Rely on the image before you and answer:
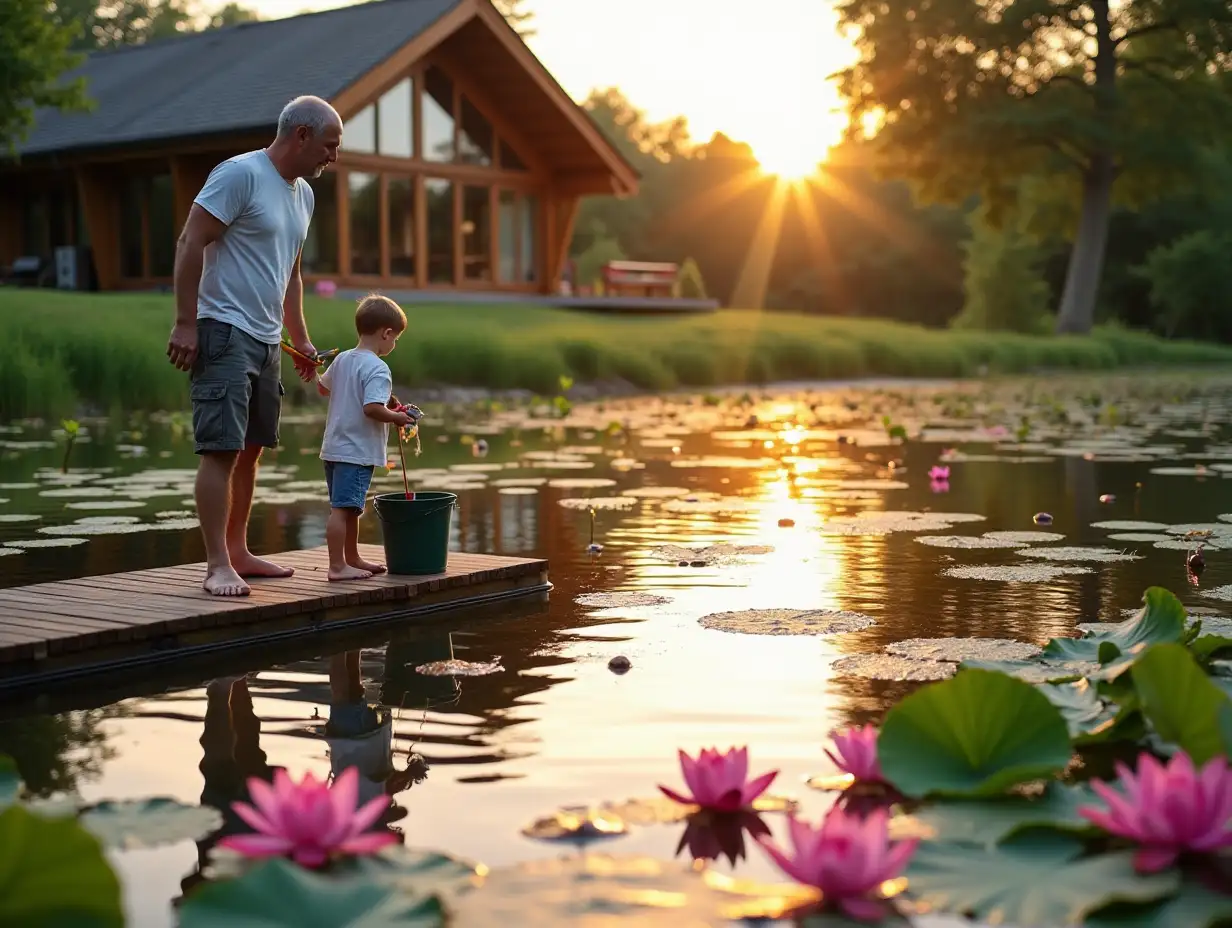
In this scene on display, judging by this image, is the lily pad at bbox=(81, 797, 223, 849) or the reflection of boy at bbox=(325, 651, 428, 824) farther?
the reflection of boy at bbox=(325, 651, 428, 824)

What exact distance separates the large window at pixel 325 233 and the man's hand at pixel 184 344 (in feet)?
65.8

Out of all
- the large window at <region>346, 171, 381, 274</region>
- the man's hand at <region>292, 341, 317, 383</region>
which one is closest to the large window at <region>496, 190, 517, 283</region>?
the large window at <region>346, 171, 381, 274</region>

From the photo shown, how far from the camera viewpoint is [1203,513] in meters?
7.75

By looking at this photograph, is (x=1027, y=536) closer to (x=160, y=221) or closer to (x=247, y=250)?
(x=247, y=250)

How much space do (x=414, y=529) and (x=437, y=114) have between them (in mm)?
22015

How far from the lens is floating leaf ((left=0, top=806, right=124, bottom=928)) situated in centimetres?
203

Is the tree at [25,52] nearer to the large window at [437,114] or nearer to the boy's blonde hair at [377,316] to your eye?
the large window at [437,114]

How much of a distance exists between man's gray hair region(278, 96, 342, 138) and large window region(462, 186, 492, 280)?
2232 centimetres

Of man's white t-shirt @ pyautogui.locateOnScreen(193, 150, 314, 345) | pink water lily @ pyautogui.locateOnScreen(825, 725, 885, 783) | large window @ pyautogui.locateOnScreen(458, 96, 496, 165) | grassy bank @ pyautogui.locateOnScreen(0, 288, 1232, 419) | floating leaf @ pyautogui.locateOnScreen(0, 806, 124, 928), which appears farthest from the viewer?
large window @ pyautogui.locateOnScreen(458, 96, 496, 165)

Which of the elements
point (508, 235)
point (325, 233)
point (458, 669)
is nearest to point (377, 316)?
point (458, 669)

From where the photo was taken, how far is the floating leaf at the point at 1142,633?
366 centimetres

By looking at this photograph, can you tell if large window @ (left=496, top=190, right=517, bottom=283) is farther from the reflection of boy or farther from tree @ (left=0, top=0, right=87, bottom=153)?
the reflection of boy

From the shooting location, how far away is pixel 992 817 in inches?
107

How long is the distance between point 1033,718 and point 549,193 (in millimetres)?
26239
